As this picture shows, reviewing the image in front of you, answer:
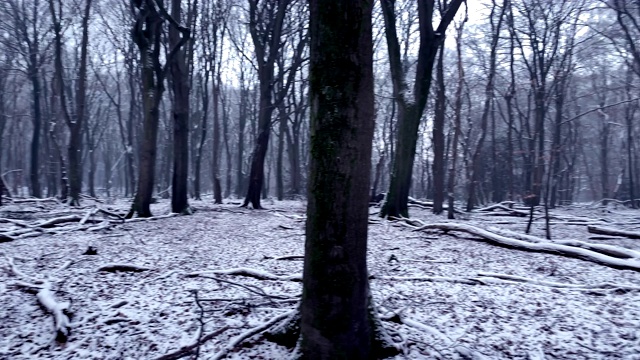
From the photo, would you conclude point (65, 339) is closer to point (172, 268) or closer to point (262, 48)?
point (172, 268)

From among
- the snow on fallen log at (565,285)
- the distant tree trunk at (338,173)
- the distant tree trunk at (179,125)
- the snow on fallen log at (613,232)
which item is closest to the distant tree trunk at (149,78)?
the distant tree trunk at (179,125)

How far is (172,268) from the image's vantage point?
285 inches

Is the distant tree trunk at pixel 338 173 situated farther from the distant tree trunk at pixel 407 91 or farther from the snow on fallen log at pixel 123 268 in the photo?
the distant tree trunk at pixel 407 91

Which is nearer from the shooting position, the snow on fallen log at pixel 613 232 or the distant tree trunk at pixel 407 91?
the snow on fallen log at pixel 613 232

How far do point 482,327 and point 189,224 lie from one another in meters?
10.0

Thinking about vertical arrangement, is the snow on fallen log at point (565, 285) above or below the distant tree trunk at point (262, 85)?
below

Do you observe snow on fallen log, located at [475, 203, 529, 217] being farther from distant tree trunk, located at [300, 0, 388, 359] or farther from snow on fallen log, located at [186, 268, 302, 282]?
distant tree trunk, located at [300, 0, 388, 359]

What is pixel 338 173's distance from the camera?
363cm

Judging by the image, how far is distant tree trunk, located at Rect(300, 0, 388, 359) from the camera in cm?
359

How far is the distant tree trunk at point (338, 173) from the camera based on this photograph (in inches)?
141

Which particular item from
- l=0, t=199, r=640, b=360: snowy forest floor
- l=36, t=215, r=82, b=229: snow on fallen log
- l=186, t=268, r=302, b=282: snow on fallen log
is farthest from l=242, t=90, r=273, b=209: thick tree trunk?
l=186, t=268, r=302, b=282: snow on fallen log

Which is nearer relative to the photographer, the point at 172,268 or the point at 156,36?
the point at 172,268

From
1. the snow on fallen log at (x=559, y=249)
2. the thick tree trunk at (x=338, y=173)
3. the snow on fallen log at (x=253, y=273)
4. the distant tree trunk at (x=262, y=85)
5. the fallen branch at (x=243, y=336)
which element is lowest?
the fallen branch at (x=243, y=336)

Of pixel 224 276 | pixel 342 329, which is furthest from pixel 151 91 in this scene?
pixel 342 329
